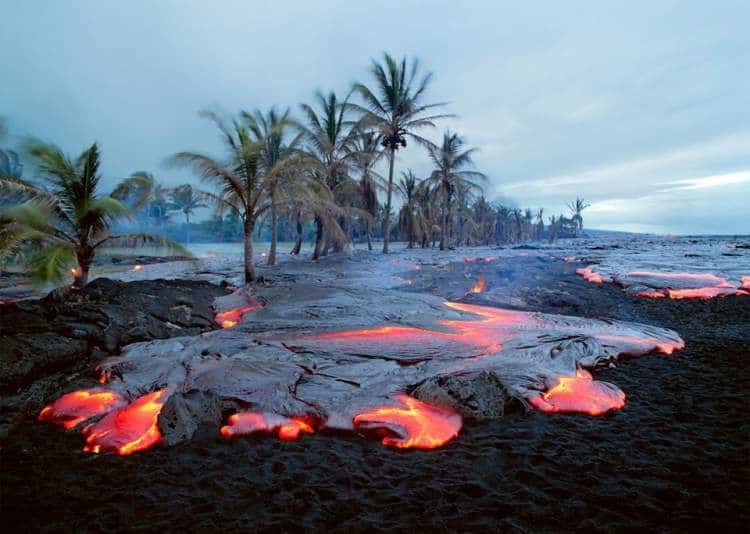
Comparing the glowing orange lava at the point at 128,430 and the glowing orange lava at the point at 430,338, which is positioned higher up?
the glowing orange lava at the point at 430,338

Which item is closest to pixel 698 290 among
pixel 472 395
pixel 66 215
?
pixel 472 395

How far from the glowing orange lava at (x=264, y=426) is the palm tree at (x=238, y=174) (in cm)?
918

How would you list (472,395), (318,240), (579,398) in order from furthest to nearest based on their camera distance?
(318,240) → (579,398) → (472,395)

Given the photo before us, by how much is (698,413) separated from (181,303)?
8.62m

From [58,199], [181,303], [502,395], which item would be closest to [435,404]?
[502,395]

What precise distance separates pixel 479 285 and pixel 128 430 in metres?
10.4

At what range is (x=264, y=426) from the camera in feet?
11.7

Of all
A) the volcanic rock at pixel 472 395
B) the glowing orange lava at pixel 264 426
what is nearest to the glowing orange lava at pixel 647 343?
the volcanic rock at pixel 472 395

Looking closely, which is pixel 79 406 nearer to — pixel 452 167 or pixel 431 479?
pixel 431 479

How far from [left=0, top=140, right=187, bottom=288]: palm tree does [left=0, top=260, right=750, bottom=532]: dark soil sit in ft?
19.5

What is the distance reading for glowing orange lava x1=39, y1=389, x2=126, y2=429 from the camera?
12.1 feet

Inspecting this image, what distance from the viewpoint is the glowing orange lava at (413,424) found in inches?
131

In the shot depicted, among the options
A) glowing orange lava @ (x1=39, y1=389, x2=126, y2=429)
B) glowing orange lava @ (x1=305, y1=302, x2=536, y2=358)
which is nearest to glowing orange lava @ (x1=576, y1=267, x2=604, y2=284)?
glowing orange lava @ (x1=305, y1=302, x2=536, y2=358)

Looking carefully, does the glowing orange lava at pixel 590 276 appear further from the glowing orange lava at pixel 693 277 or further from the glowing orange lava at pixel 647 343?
the glowing orange lava at pixel 647 343
